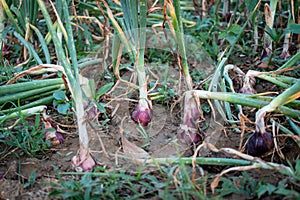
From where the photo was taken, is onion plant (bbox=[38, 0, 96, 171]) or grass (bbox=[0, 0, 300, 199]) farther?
onion plant (bbox=[38, 0, 96, 171])

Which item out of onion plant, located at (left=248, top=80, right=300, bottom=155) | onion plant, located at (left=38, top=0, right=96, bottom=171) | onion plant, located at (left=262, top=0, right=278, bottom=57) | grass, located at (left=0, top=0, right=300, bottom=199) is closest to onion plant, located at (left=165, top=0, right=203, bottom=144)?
grass, located at (left=0, top=0, right=300, bottom=199)

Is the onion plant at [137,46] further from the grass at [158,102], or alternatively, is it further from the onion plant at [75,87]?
the onion plant at [75,87]

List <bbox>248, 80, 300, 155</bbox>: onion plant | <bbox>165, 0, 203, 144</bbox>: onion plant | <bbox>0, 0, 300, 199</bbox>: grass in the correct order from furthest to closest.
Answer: <bbox>165, 0, 203, 144</bbox>: onion plant < <bbox>248, 80, 300, 155</bbox>: onion plant < <bbox>0, 0, 300, 199</bbox>: grass

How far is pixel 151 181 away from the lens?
1.30 m

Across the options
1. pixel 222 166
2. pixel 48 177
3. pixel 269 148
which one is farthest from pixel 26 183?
pixel 269 148

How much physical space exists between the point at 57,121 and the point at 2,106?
7.6 inches

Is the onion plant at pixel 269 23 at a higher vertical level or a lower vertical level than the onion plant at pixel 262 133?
higher

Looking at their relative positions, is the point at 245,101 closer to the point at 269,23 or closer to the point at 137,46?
the point at 137,46

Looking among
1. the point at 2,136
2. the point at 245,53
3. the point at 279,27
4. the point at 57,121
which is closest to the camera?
the point at 2,136

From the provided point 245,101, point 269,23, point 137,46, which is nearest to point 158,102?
point 137,46

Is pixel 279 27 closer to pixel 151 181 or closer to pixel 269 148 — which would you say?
pixel 269 148

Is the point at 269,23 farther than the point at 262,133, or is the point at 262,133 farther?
the point at 269,23

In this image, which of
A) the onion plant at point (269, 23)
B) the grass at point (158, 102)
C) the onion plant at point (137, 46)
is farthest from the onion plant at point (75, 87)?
the onion plant at point (269, 23)

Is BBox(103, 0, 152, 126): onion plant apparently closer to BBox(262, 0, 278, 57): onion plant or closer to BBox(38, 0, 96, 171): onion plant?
BBox(38, 0, 96, 171): onion plant
